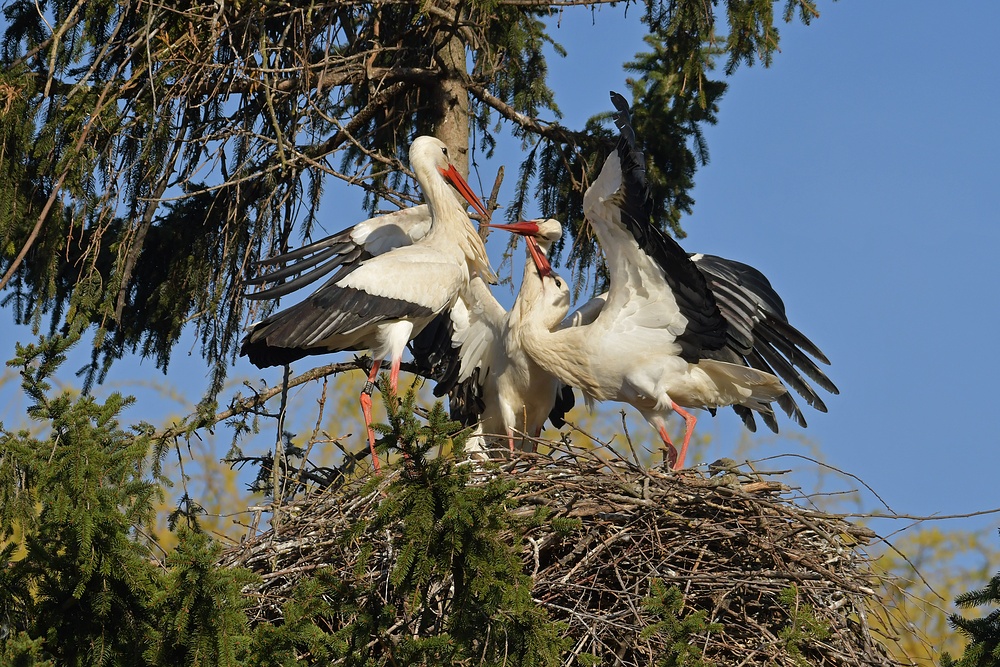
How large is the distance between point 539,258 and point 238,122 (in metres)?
2.12

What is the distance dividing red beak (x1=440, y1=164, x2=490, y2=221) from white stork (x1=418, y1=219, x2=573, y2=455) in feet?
0.91

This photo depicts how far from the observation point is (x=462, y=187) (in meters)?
7.89

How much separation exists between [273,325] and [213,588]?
332 cm

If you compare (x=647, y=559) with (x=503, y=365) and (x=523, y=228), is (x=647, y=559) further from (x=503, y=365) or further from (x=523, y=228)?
(x=523, y=228)

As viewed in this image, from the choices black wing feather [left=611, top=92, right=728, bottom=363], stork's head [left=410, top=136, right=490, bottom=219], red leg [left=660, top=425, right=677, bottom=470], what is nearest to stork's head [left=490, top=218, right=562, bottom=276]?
stork's head [left=410, top=136, right=490, bottom=219]

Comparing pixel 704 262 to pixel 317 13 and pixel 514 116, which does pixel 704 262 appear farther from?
pixel 317 13

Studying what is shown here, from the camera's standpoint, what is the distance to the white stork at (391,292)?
713 centimetres

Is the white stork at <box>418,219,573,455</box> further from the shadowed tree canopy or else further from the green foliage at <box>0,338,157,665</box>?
the green foliage at <box>0,338,157,665</box>

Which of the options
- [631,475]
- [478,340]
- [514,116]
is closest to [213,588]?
[631,475]

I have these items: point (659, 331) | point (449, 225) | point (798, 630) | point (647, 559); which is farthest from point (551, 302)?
point (798, 630)

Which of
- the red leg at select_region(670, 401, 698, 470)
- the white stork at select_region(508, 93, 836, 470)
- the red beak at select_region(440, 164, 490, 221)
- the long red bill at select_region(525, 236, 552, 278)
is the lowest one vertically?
the red leg at select_region(670, 401, 698, 470)

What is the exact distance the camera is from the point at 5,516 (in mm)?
4273

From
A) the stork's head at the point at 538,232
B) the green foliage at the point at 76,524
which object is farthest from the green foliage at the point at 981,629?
the stork's head at the point at 538,232

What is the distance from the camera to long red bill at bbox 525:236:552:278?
758 cm
